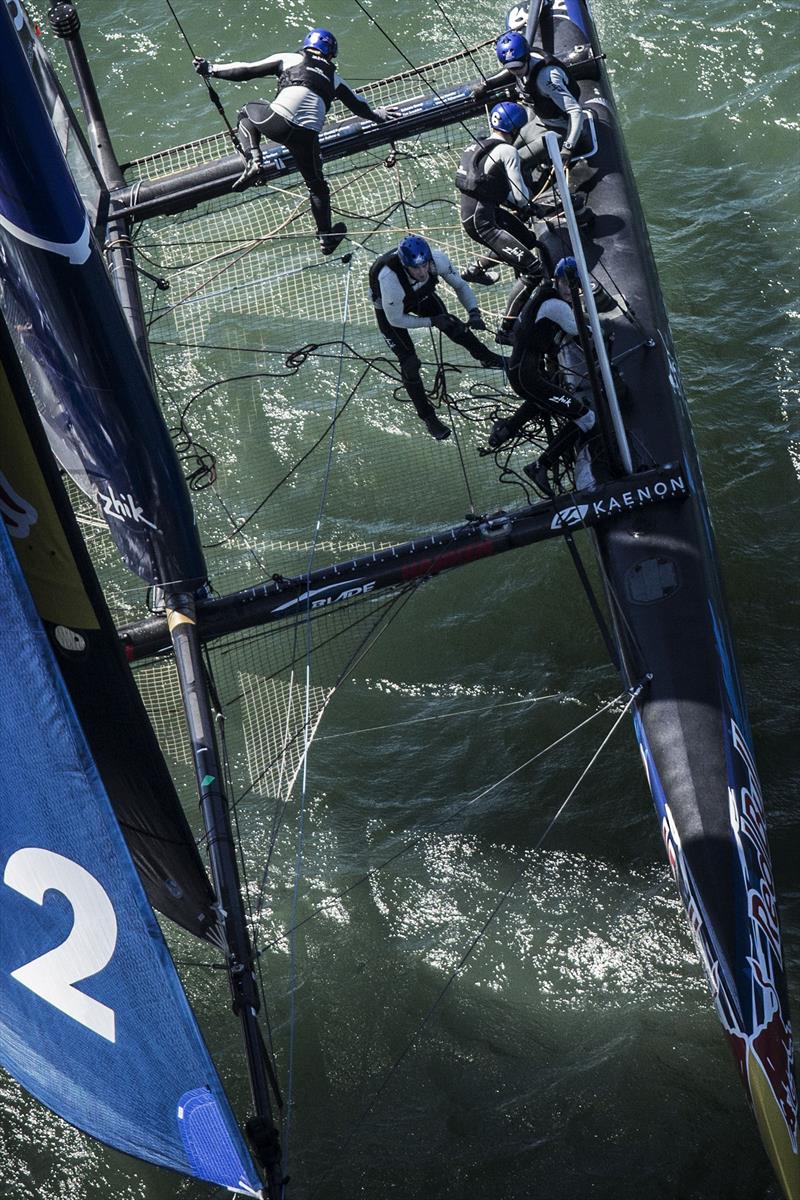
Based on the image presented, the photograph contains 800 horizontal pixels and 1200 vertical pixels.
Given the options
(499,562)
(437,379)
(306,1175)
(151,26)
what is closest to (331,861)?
(306,1175)

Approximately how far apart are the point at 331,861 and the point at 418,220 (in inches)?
150

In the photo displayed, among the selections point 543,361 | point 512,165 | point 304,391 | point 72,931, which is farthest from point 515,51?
point 72,931

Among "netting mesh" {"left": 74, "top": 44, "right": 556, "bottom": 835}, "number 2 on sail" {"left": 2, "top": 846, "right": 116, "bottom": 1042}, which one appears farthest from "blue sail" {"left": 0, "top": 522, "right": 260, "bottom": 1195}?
"netting mesh" {"left": 74, "top": 44, "right": 556, "bottom": 835}

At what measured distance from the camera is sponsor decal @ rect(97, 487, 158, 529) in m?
5.36

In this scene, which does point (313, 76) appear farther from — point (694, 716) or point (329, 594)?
point (694, 716)

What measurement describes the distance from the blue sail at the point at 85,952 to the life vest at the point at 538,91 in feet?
14.4

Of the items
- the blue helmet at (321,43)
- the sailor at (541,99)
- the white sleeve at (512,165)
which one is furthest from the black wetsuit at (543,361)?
the blue helmet at (321,43)

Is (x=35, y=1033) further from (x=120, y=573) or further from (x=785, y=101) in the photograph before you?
(x=785, y=101)

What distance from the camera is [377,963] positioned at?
5703mm

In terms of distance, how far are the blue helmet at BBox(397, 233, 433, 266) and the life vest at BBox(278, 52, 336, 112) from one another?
4.02 ft

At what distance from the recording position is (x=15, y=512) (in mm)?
3922

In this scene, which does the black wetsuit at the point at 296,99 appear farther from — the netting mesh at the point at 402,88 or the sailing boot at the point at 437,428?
the sailing boot at the point at 437,428

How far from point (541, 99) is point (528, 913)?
3.98 metres

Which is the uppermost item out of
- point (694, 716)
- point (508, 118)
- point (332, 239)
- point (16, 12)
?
point (16, 12)
